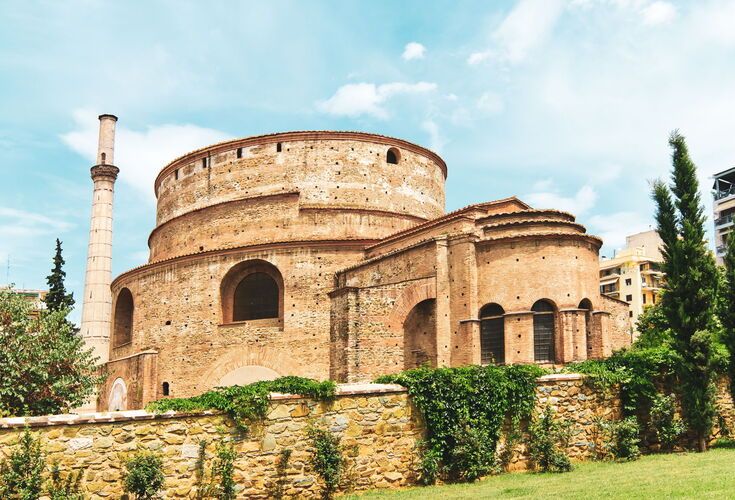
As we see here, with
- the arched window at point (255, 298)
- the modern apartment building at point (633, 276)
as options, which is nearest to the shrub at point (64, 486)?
the arched window at point (255, 298)

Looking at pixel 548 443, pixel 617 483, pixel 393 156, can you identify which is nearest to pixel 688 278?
pixel 548 443

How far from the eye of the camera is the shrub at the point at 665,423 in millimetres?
12656

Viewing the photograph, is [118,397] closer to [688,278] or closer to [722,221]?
[688,278]

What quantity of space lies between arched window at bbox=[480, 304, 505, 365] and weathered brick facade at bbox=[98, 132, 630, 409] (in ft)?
0.44

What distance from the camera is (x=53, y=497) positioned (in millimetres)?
8719

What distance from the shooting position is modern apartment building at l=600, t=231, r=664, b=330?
59438 mm

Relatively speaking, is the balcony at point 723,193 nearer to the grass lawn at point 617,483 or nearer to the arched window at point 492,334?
the arched window at point 492,334

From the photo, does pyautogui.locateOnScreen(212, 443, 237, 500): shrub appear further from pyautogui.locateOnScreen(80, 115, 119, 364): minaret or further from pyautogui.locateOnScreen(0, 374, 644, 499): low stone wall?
pyautogui.locateOnScreen(80, 115, 119, 364): minaret

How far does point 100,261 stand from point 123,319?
9301mm

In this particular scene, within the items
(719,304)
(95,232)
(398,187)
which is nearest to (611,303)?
(398,187)

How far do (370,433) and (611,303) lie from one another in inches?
643

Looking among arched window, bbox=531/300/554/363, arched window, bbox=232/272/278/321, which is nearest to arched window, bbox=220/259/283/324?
arched window, bbox=232/272/278/321

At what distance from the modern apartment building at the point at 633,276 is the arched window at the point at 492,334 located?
4132 cm

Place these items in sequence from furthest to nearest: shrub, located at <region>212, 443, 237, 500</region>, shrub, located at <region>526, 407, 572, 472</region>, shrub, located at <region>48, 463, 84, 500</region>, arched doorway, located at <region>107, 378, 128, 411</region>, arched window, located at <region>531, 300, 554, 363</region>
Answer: arched doorway, located at <region>107, 378, 128, 411</region> < arched window, located at <region>531, 300, 554, 363</region> < shrub, located at <region>526, 407, 572, 472</region> < shrub, located at <region>212, 443, 237, 500</region> < shrub, located at <region>48, 463, 84, 500</region>
